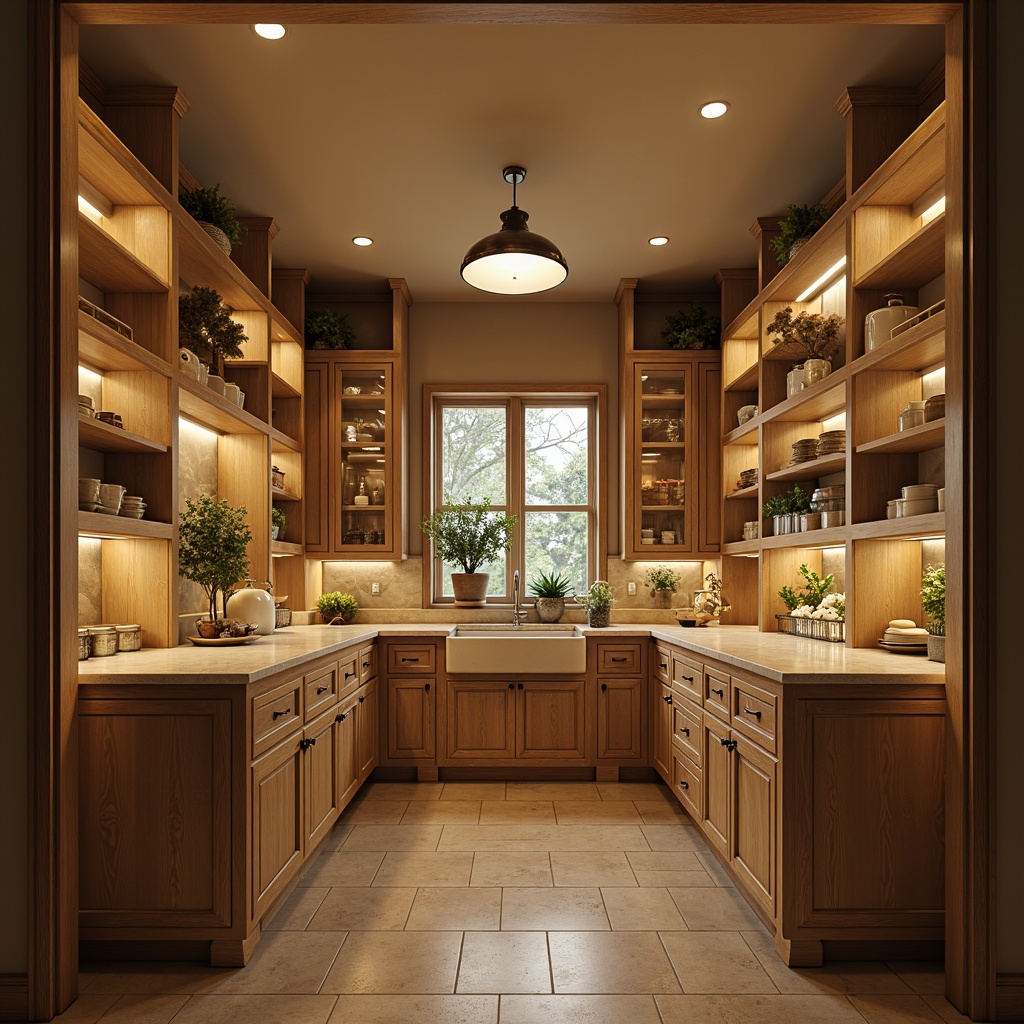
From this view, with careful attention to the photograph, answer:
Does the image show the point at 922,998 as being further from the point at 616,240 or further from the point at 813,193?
the point at 616,240

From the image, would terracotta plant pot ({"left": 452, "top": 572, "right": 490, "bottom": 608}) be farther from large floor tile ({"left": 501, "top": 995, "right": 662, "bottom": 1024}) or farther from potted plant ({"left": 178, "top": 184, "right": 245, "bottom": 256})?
large floor tile ({"left": 501, "top": 995, "right": 662, "bottom": 1024})

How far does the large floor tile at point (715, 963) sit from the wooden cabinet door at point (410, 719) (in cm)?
240

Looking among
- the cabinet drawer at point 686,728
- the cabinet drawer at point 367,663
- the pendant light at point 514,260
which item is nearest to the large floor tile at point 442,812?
the cabinet drawer at point 367,663

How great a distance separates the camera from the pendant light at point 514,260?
374cm

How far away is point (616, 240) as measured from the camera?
4.84 m

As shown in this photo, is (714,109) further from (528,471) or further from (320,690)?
(528,471)

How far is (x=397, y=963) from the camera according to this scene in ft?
8.63

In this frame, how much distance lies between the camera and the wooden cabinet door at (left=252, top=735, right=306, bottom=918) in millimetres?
2691

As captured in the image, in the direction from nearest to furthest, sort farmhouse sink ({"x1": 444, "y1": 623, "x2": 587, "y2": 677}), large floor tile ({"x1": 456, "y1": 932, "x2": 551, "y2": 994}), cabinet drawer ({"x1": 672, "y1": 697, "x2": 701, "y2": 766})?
large floor tile ({"x1": 456, "y1": 932, "x2": 551, "y2": 994}) < cabinet drawer ({"x1": 672, "y1": 697, "x2": 701, "y2": 766}) < farmhouse sink ({"x1": 444, "y1": 623, "x2": 587, "y2": 677})
